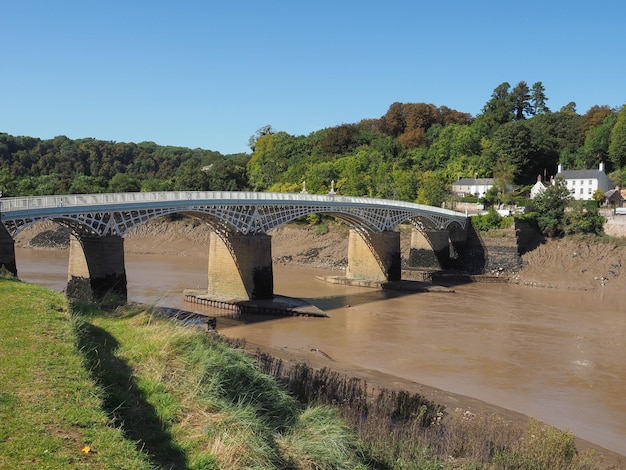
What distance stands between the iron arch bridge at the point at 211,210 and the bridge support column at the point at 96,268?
0.69 meters

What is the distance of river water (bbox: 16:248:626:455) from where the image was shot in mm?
21422

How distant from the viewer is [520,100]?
340 ft

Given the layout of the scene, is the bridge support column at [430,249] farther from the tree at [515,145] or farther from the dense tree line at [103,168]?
the dense tree line at [103,168]

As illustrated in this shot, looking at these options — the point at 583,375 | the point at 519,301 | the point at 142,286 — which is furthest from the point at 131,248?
the point at 583,375

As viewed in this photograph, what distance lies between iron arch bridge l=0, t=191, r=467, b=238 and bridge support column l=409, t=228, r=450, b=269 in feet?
→ 3.13

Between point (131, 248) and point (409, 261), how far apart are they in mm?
34390

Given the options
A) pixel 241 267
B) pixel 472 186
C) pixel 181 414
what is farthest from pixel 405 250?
pixel 181 414

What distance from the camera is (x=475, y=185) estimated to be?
76875mm

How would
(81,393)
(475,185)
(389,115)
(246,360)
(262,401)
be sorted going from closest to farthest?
(81,393) → (262,401) → (246,360) → (475,185) → (389,115)

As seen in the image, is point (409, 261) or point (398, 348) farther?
point (409, 261)

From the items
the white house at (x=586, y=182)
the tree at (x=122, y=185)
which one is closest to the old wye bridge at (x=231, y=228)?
the white house at (x=586, y=182)

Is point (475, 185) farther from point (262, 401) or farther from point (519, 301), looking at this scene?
point (262, 401)

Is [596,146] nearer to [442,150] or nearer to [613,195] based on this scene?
[613,195]

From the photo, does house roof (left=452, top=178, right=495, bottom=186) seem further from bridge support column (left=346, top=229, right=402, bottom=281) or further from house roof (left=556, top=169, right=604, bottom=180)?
bridge support column (left=346, top=229, right=402, bottom=281)
